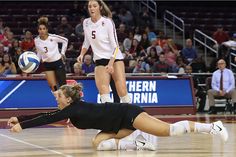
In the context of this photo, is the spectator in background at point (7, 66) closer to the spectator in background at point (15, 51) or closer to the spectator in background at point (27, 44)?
the spectator in background at point (15, 51)

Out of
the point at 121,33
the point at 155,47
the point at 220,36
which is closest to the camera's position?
the point at 155,47

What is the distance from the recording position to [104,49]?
9414 mm

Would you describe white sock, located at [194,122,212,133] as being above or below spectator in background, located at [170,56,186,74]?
above

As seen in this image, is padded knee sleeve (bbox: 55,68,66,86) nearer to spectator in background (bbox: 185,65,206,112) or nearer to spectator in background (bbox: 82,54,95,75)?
spectator in background (bbox: 82,54,95,75)

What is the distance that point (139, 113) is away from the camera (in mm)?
7453

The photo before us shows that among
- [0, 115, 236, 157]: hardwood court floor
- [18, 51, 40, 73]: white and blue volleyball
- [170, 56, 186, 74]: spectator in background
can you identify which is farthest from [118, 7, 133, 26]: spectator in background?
[0, 115, 236, 157]: hardwood court floor

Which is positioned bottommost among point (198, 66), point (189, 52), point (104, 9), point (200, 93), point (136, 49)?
point (200, 93)

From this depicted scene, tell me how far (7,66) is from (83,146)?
349 inches

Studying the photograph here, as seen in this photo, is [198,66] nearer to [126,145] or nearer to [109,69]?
[109,69]

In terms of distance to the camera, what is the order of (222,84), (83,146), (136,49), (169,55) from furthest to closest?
(136,49), (169,55), (222,84), (83,146)

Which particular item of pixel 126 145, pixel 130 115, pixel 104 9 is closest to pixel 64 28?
pixel 104 9

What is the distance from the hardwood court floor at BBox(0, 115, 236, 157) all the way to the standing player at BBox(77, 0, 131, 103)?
821 mm

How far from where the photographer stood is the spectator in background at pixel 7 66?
16562 millimetres

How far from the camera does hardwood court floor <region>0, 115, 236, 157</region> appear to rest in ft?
23.6
